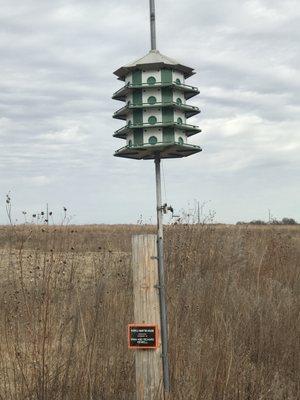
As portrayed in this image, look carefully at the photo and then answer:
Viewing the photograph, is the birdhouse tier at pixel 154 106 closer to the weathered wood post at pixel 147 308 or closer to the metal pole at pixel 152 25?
the metal pole at pixel 152 25

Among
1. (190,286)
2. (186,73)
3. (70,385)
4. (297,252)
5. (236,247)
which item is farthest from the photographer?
(297,252)

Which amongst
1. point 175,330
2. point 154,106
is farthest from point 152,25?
point 175,330

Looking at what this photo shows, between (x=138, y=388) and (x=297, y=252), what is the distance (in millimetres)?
6650

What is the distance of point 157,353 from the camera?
10.3 feet

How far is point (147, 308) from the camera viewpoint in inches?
124

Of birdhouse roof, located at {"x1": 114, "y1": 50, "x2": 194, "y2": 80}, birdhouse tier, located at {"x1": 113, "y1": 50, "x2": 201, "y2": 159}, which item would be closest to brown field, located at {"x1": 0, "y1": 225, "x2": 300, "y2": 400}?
birdhouse tier, located at {"x1": 113, "y1": 50, "x2": 201, "y2": 159}

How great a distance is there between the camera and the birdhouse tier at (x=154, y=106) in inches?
134

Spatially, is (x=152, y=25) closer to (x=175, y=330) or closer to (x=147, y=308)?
(x=147, y=308)

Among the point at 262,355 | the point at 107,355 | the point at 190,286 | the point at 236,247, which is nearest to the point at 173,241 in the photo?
the point at 190,286

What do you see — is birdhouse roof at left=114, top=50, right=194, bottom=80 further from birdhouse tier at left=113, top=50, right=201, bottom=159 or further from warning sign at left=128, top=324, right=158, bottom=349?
warning sign at left=128, top=324, right=158, bottom=349

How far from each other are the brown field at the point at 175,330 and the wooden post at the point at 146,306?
0.18 meters

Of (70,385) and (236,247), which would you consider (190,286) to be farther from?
(236,247)

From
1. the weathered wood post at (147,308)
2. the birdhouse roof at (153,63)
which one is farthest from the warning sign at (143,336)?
the birdhouse roof at (153,63)

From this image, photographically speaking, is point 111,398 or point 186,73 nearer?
point 111,398
